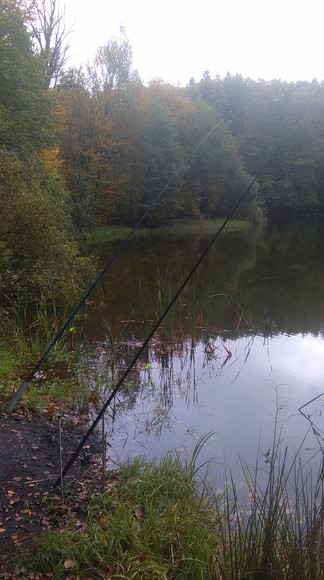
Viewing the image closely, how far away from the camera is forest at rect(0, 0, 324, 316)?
8.02 meters

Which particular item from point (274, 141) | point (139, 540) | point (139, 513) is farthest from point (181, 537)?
point (274, 141)

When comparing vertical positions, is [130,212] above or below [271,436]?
above

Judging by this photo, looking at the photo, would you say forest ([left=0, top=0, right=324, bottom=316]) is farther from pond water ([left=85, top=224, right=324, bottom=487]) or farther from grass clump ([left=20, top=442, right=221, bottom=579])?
grass clump ([left=20, top=442, right=221, bottom=579])

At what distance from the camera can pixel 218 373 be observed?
6.69 meters

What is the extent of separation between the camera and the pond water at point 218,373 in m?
4.62

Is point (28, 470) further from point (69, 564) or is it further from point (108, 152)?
point (108, 152)

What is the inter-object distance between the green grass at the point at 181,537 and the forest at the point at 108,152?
420cm

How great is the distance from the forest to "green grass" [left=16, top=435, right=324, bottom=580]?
420 cm

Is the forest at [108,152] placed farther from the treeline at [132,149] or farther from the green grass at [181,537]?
the green grass at [181,537]

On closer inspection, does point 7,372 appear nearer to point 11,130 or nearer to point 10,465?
point 10,465

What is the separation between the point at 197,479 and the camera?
3865mm

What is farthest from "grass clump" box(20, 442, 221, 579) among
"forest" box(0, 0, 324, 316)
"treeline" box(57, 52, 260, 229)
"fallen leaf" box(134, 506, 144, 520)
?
"treeline" box(57, 52, 260, 229)

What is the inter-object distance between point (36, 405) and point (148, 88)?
32.4 m

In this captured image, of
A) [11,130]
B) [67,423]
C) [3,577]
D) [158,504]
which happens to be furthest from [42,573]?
[11,130]
